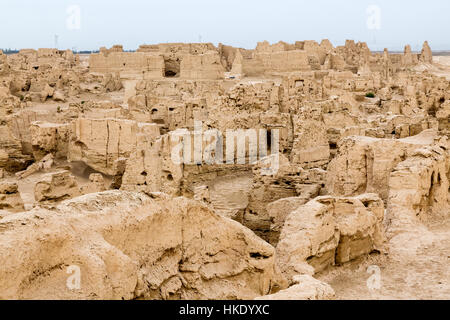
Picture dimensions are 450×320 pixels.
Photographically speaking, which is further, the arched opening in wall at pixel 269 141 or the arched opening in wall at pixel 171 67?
the arched opening in wall at pixel 171 67

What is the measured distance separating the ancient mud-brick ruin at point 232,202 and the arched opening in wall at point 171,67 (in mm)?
11334

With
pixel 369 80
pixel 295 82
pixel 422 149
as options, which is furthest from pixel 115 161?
pixel 369 80

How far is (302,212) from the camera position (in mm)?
5969

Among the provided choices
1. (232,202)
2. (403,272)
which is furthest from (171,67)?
(403,272)

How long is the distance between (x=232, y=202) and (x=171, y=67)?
24.2 m

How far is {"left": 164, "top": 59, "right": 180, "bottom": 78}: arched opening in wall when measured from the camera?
32.6 metres

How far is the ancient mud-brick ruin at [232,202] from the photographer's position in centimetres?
364

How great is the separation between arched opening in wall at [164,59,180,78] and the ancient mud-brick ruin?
1133 cm

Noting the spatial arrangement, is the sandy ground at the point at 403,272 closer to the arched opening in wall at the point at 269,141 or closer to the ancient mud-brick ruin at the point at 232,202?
the ancient mud-brick ruin at the point at 232,202

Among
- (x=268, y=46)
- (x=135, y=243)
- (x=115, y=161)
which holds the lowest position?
(x=115, y=161)

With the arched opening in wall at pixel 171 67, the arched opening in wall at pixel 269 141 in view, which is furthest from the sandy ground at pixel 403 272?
the arched opening in wall at pixel 171 67

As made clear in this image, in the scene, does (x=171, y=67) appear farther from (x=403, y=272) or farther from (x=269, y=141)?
(x=403, y=272)
